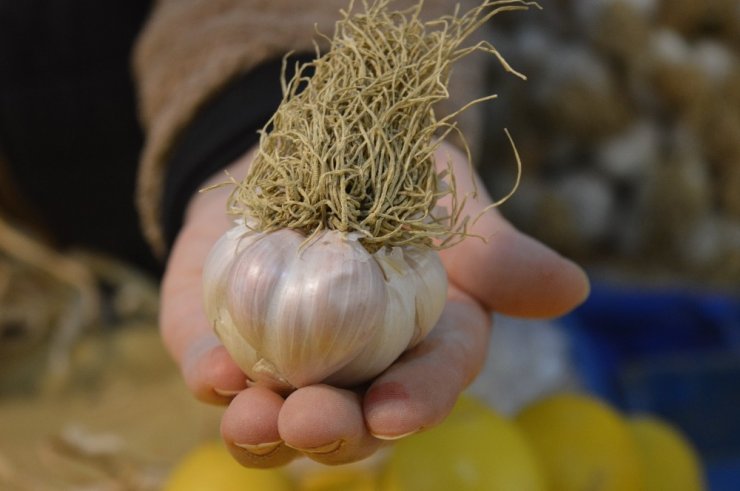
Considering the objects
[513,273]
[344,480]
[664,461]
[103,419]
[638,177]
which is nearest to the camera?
[513,273]

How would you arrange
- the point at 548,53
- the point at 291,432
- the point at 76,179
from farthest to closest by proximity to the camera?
1. the point at 548,53
2. the point at 76,179
3. the point at 291,432

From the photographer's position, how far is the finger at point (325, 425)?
324mm

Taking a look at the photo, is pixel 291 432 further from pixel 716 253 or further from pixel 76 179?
pixel 716 253

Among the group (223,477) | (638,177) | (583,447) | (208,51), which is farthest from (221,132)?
(638,177)

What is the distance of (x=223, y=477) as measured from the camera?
532 mm

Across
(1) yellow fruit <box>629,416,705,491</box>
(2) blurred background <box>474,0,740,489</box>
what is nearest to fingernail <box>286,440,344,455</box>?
(1) yellow fruit <box>629,416,705,491</box>

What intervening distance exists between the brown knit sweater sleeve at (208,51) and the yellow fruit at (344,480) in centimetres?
23

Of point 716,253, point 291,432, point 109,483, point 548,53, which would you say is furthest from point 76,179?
point 716,253

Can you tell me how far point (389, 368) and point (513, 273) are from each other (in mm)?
100

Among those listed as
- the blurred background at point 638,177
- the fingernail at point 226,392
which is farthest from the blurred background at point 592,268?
the fingernail at point 226,392

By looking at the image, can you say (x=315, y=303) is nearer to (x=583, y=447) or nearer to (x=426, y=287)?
(x=426, y=287)

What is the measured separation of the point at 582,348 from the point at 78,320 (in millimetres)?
541

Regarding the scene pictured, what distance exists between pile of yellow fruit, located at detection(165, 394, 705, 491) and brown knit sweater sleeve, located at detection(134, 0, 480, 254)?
0.68 feet

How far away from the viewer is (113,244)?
39.3 inches
